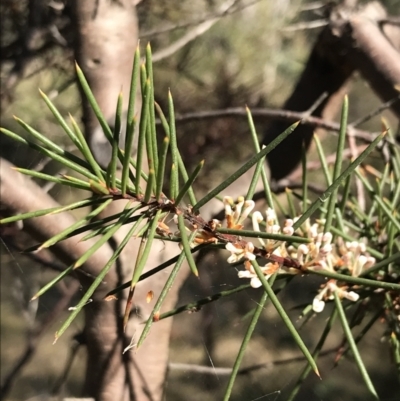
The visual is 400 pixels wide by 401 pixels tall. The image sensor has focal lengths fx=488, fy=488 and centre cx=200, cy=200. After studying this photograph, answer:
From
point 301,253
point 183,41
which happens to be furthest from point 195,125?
point 301,253

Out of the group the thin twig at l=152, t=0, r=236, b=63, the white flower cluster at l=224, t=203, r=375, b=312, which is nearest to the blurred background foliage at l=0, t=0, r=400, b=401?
the thin twig at l=152, t=0, r=236, b=63

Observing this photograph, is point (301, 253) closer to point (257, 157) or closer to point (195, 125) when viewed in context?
point (257, 157)

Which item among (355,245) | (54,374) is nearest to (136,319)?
(355,245)

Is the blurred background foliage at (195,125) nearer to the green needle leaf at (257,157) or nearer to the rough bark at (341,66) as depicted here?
the rough bark at (341,66)

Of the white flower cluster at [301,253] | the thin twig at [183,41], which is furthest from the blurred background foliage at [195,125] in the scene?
the white flower cluster at [301,253]

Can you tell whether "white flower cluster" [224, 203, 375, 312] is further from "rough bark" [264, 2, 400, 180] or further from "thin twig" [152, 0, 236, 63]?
"thin twig" [152, 0, 236, 63]
